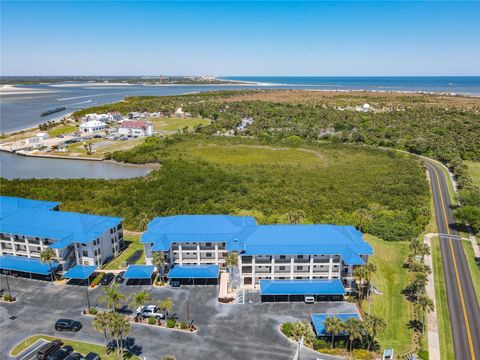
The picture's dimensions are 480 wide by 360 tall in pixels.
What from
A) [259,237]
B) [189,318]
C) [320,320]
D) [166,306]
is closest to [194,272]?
[189,318]

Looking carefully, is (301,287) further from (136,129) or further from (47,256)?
(136,129)

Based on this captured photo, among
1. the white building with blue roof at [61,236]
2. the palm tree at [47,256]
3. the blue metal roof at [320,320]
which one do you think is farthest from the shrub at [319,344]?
the palm tree at [47,256]

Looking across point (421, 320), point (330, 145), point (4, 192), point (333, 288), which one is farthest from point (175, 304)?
point (330, 145)

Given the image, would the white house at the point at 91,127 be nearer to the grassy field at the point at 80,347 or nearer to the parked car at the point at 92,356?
the grassy field at the point at 80,347

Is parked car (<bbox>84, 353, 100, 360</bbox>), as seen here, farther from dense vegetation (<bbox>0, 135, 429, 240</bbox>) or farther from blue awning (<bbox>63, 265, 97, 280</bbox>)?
dense vegetation (<bbox>0, 135, 429, 240</bbox>)

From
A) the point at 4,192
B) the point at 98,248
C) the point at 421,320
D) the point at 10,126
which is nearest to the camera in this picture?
the point at 421,320

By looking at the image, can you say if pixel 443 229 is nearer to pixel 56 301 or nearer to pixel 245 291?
pixel 245 291
